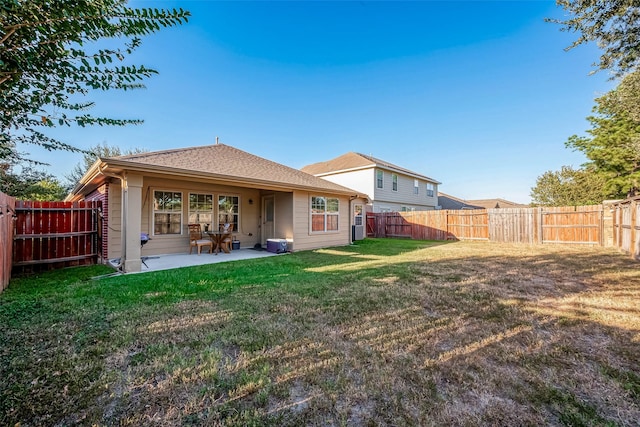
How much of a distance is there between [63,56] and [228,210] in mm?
8484

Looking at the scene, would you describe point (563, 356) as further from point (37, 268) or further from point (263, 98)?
point (263, 98)

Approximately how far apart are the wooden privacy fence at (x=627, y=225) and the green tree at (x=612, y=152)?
8133mm

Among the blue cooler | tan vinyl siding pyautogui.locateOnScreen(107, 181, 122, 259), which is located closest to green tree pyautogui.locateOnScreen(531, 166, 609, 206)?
the blue cooler

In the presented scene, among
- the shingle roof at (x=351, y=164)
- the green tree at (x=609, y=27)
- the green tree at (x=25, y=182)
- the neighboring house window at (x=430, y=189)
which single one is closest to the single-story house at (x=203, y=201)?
the green tree at (x=25, y=182)

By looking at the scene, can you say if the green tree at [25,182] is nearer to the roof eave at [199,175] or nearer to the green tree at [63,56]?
the roof eave at [199,175]

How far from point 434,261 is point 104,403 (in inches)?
301

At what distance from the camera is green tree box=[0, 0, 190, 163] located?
5.49 ft

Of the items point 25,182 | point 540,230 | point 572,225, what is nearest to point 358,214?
point 540,230

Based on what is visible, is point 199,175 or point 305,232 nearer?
point 199,175

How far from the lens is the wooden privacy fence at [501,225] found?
37.2 feet

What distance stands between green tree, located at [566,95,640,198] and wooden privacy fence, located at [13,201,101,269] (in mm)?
23999

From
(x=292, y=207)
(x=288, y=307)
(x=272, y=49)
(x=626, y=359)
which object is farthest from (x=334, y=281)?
(x=272, y=49)

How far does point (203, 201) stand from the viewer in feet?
31.4

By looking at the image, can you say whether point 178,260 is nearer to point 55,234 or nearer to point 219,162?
point 55,234
